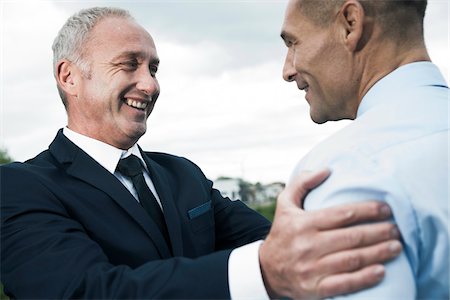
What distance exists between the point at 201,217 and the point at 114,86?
2.93ft

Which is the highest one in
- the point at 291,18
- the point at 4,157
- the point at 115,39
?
the point at 115,39

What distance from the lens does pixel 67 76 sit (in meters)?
3.85

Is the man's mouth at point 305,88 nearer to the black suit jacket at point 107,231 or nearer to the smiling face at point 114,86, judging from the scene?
the black suit jacket at point 107,231

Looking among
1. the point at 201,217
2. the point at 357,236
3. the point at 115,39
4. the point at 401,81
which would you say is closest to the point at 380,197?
the point at 357,236

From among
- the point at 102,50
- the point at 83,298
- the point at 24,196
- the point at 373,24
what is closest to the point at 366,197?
the point at 373,24

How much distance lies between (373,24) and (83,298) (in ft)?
4.97

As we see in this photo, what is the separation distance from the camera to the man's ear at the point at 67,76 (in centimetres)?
382

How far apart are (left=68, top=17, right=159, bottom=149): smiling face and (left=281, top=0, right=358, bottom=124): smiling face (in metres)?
1.43

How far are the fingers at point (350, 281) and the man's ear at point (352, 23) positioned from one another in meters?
0.78

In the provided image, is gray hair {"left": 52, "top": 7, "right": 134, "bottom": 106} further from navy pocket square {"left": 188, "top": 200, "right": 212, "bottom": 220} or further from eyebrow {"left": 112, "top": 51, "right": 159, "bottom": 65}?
navy pocket square {"left": 188, "top": 200, "right": 212, "bottom": 220}

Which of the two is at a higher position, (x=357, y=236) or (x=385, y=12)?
(x=385, y=12)

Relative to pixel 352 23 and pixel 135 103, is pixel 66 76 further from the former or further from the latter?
pixel 352 23

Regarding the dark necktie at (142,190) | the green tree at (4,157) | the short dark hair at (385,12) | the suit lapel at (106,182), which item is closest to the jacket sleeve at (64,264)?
the suit lapel at (106,182)

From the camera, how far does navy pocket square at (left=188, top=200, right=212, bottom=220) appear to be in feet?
11.8
